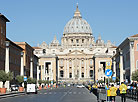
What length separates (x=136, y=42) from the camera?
297ft

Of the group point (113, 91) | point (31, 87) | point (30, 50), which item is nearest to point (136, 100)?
point (113, 91)

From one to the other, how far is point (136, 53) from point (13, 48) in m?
26.6

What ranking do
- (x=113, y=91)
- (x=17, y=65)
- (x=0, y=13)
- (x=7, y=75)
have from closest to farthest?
(x=113, y=91) → (x=7, y=75) → (x=0, y=13) → (x=17, y=65)

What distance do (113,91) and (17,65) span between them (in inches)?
2923

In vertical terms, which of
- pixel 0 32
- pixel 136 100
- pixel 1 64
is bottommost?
pixel 136 100

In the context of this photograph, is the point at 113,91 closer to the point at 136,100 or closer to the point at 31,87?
the point at 136,100

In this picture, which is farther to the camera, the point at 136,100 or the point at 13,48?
the point at 13,48

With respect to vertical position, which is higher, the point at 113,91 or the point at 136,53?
the point at 136,53

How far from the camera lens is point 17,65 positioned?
100 m

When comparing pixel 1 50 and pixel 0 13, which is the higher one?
pixel 0 13

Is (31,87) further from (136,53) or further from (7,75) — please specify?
(136,53)

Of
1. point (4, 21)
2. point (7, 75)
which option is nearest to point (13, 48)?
point (4, 21)

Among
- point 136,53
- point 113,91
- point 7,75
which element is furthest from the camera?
point 136,53

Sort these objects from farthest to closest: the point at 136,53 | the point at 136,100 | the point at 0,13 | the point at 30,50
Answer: the point at 30,50
the point at 136,53
the point at 0,13
the point at 136,100
